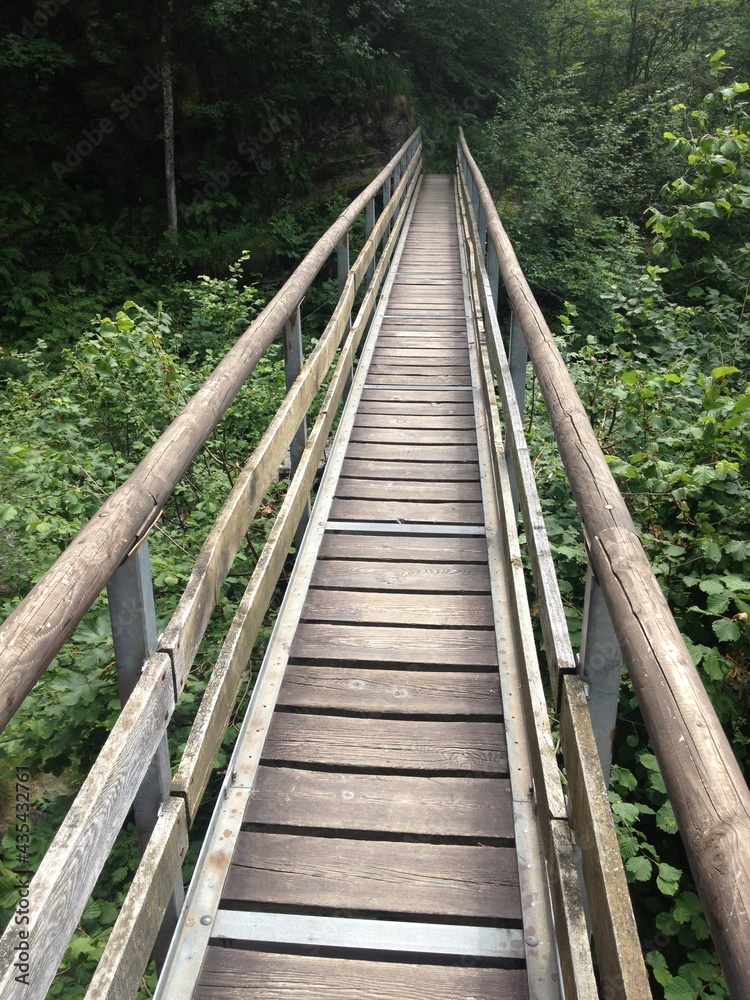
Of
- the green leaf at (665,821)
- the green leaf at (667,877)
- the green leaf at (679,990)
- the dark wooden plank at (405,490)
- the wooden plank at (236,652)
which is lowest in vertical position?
the green leaf at (679,990)

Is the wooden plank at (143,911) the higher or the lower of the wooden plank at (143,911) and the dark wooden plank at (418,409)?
the higher

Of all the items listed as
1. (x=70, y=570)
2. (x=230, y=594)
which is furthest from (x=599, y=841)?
(x=230, y=594)

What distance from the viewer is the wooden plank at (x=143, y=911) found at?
130 cm

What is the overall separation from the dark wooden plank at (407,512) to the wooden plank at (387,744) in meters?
1.42

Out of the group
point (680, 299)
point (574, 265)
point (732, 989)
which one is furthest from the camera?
point (574, 265)

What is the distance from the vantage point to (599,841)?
53.6 inches

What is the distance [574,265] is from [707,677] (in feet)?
33.2

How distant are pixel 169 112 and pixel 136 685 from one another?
48.0ft

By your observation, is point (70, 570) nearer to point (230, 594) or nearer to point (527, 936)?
point (527, 936)

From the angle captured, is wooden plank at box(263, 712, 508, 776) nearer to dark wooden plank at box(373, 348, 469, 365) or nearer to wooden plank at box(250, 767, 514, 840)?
wooden plank at box(250, 767, 514, 840)

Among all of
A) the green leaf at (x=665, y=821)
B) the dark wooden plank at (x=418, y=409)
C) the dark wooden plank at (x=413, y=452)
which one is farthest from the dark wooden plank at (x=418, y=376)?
the green leaf at (x=665, y=821)

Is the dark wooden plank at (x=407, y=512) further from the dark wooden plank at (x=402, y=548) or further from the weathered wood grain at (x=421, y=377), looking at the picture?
the weathered wood grain at (x=421, y=377)

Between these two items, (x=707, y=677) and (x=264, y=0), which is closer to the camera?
(x=707, y=677)

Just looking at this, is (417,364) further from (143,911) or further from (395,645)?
(143,911)
